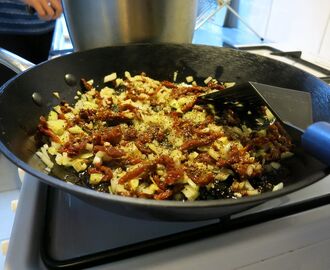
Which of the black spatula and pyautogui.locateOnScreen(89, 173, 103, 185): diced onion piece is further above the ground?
the black spatula

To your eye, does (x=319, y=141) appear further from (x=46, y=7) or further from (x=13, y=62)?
(x=46, y=7)

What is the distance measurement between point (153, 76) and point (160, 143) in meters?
0.29

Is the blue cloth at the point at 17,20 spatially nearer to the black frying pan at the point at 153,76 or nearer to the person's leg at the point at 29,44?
the person's leg at the point at 29,44

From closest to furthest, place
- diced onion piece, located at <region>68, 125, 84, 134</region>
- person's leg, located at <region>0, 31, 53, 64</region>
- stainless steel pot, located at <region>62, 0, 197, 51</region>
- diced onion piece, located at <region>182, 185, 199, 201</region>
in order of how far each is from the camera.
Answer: diced onion piece, located at <region>182, 185, 199, 201</region> < diced onion piece, located at <region>68, 125, 84, 134</region> < stainless steel pot, located at <region>62, 0, 197, 51</region> < person's leg, located at <region>0, 31, 53, 64</region>

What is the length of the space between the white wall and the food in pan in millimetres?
574

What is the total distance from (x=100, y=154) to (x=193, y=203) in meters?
0.32

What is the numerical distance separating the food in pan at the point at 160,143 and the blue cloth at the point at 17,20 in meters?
0.61

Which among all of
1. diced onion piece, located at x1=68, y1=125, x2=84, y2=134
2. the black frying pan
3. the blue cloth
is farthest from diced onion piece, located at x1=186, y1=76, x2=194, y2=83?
the blue cloth

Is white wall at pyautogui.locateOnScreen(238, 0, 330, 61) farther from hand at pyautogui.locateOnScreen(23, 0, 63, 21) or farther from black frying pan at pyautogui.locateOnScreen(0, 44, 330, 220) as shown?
hand at pyautogui.locateOnScreen(23, 0, 63, 21)

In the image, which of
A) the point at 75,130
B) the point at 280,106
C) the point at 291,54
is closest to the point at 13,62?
the point at 75,130

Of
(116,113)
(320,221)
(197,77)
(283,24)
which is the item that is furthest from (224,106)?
(283,24)

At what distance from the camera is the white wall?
3.71 feet

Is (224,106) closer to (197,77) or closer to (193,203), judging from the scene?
(197,77)

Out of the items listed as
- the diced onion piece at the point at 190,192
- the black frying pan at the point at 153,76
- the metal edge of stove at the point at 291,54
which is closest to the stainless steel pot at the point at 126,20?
the black frying pan at the point at 153,76
